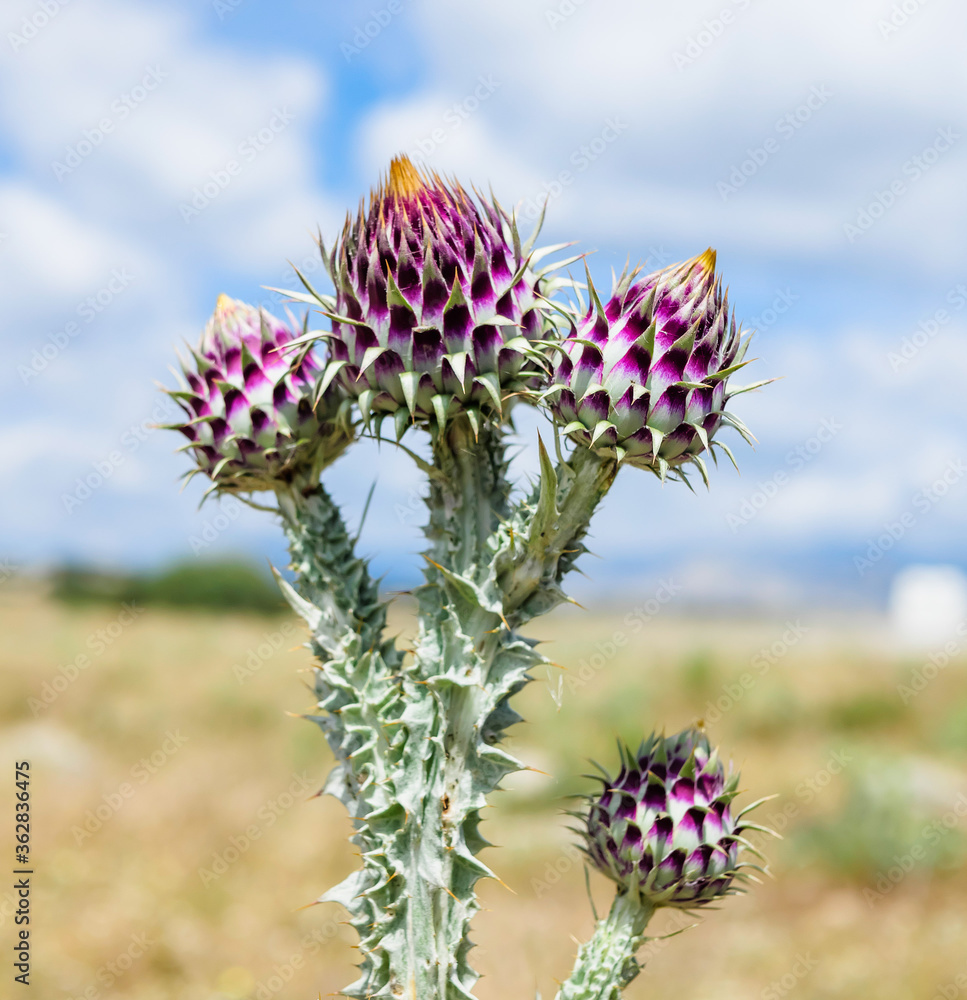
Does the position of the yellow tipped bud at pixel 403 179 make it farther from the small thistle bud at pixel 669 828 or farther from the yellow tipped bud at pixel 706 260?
the small thistle bud at pixel 669 828

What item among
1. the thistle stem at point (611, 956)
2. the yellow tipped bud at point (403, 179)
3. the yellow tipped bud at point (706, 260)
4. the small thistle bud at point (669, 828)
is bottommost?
the thistle stem at point (611, 956)

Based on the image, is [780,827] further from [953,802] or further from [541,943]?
[541,943]

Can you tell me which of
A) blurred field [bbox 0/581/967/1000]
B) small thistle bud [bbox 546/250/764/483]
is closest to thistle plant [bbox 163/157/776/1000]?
A: small thistle bud [bbox 546/250/764/483]

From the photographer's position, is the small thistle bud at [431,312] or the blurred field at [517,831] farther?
the blurred field at [517,831]

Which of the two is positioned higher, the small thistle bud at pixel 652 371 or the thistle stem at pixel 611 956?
the small thistle bud at pixel 652 371

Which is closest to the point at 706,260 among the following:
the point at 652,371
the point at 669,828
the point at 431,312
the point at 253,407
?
the point at 652,371

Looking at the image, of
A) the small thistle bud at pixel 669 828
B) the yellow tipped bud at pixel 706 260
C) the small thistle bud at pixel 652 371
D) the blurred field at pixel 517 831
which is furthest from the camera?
the blurred field at pixel 517 831

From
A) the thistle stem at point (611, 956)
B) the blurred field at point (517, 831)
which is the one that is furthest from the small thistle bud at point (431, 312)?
the thistle stem at point (611, 956)

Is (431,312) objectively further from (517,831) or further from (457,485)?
(517,831)
